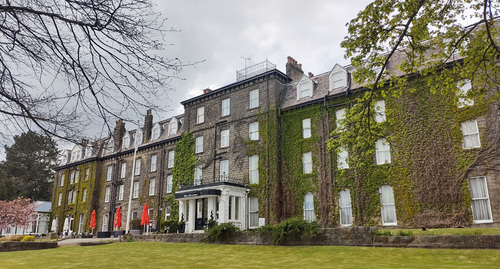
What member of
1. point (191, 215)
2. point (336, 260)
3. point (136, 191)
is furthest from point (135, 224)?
point (336, 260)

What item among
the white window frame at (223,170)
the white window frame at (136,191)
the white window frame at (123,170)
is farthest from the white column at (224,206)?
the white window frame at (123,170)

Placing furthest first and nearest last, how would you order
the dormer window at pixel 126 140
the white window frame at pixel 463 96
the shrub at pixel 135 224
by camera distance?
the dormer window at pixel 126 140 → the shrub at pixel 135 224 → the white window frame at pixel 463 96

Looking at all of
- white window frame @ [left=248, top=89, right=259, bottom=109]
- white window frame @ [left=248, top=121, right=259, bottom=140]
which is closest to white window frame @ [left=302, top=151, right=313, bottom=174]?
white window frame @ [left=248, top=121, right=259, bottom=140]

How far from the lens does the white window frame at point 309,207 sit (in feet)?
82.9

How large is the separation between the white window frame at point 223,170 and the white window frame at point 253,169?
2.18m

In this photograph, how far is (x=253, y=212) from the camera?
28.1 m

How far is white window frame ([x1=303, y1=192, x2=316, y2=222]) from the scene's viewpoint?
25267 mm

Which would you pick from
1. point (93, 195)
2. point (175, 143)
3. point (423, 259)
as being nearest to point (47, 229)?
point (93, 195)

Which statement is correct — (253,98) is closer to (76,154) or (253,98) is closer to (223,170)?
(223,170)

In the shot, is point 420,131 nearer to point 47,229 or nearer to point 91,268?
point 91,268

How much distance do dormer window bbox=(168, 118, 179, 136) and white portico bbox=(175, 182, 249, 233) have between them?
10013mm

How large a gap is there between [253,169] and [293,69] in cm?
937

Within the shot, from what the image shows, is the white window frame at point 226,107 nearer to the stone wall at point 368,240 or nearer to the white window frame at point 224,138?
the white window frame at point 224,138

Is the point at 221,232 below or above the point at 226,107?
below
